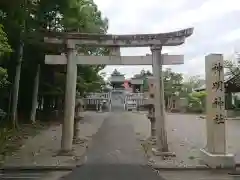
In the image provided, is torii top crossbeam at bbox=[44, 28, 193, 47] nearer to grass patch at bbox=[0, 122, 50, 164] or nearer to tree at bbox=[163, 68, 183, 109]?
grass patch at bbox=[0, 122, 50, 164]

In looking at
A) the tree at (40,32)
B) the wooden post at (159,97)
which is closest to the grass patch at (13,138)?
the tree at (40,32)

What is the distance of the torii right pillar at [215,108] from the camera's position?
30.9 feet

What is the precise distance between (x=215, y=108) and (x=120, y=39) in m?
3.81

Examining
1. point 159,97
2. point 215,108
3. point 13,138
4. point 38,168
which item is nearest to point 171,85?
point 13,138

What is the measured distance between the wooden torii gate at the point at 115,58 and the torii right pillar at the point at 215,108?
1636 mm

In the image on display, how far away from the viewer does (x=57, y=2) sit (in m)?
12.1

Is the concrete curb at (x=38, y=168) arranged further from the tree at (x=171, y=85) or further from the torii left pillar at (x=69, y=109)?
the tree at (x=171, y=85)

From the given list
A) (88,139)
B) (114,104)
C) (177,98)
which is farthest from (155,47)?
(114,104)

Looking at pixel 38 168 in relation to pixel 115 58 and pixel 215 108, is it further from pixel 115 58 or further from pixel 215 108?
pixel 215 108

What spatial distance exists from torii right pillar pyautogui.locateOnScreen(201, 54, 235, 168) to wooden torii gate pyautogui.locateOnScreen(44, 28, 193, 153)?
1.64 m

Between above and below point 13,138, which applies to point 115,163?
below

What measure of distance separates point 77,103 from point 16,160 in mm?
3652

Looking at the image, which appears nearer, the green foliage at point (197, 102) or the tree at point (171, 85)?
the green foliage at point (197, 102)

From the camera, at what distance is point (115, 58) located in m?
11.4
